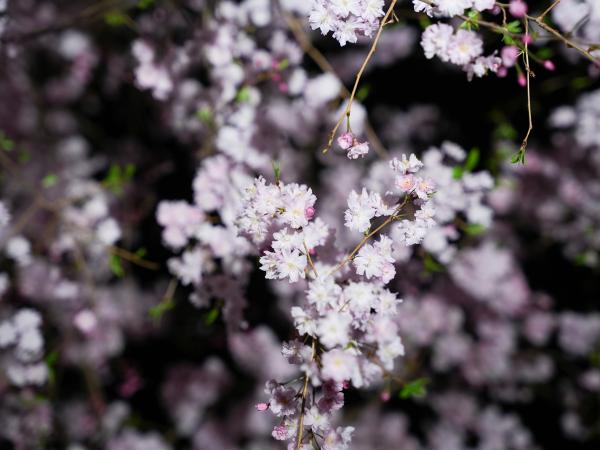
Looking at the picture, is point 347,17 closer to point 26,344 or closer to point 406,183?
point 406,183

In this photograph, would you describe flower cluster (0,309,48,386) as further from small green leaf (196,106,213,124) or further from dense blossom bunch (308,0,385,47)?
dense blossom bunch (308,0,385,47)

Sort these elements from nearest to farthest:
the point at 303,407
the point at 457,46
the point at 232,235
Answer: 1. the point at 303,407
2. the point at 457,46
3. the point at 232,235

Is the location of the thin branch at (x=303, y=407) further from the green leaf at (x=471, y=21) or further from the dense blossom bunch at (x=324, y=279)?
the green leaf at (x=471, y=21)

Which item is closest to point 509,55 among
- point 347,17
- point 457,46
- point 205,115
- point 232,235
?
point 457,46

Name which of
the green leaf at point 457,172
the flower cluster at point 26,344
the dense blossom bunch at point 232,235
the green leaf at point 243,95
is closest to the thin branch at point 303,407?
the dense blossom bunch at point 232,235

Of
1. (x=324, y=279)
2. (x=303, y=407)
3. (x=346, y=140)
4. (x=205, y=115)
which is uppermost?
(x=205, y=115)

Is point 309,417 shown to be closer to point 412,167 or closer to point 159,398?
point 412,167

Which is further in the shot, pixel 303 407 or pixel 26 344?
pixel 26 344


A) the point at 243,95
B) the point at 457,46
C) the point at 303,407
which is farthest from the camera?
the point at 243,95

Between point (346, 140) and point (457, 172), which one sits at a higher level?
point (457, 172)

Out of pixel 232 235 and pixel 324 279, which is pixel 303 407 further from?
pixel 232 235

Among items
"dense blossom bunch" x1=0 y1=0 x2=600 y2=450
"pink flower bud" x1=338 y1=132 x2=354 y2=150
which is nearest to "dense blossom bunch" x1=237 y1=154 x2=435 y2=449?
"pink flower bud" x1=338 y1=132 x2=354 y2=150

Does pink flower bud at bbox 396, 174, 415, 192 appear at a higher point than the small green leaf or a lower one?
lower
